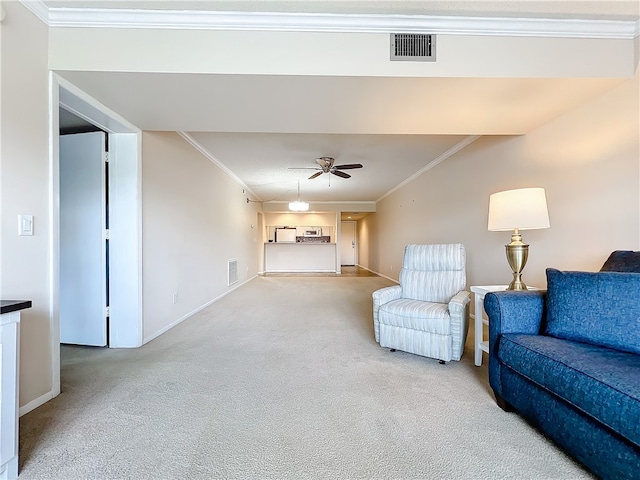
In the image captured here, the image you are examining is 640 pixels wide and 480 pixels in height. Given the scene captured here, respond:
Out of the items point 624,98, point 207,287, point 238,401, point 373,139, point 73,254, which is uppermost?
point 373,139

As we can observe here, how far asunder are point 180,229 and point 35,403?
2.22 meters

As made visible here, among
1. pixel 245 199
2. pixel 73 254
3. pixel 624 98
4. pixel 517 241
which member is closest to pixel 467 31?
pixel 624 98

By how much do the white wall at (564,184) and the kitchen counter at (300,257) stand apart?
6.03m

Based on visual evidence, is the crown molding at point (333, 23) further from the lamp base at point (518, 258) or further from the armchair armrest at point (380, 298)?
the armchair armrest at point (380, 298)

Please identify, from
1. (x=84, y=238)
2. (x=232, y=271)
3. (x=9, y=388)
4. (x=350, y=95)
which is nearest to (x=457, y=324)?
(x=350, y=95)

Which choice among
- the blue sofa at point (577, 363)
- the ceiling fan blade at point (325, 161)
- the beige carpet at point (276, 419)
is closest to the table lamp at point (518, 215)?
the blue sofa at point (577, 363)

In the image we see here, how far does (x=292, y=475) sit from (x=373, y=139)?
3.60 m

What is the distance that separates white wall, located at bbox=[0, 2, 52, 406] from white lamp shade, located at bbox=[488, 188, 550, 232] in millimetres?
3061

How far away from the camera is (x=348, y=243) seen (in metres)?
14.1

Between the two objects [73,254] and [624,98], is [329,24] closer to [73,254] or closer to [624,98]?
[624,98]

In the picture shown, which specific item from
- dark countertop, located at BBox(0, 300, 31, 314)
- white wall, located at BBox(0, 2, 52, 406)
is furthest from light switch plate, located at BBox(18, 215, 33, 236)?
dark countertop, located at BBox(0, 300, 31, 314)

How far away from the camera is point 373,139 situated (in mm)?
3947

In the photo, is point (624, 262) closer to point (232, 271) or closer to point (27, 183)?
point (27, 183)

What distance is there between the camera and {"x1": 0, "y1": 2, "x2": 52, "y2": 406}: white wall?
66.0 inches
